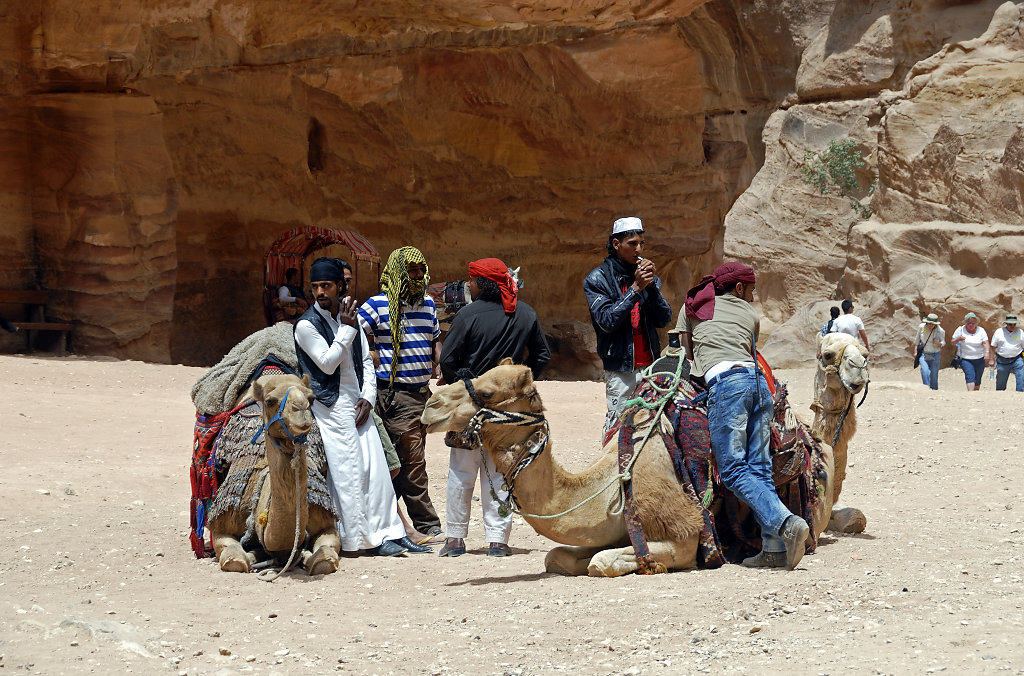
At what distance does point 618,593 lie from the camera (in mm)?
5129

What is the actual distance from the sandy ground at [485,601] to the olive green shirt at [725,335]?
1.05m

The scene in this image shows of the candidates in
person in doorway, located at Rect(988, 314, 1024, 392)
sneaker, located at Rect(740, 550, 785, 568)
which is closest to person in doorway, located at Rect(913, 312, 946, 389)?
person in doorway, located at Rect(988, 314, 1024, 392)

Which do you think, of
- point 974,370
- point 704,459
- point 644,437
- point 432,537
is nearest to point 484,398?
point 644,437

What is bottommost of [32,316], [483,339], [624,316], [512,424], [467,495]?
[467,495]

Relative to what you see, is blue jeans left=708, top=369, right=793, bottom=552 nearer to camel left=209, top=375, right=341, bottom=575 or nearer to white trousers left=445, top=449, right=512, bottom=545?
white trousers left=445, top=449, right=512, bottom=545

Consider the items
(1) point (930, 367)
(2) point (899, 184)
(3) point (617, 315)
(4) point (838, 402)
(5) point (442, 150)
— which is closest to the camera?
(3) point (617, 315)

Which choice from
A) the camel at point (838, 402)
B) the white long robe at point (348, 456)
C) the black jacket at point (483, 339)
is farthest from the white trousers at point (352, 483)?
the camel at point (838, 402)

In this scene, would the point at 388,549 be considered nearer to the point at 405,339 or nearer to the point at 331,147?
the point at 405,339

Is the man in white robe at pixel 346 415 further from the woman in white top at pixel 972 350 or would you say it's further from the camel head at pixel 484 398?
the woman in white top at pixel 972 350

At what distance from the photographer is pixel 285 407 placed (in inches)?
225

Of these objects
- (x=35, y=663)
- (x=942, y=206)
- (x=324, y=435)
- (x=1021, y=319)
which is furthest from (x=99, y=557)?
(x=942, y=206)

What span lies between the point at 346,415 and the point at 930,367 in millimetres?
11455

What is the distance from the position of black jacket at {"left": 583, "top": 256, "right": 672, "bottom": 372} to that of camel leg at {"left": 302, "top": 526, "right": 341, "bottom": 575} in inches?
70.8

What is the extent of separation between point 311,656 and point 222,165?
14.1m
